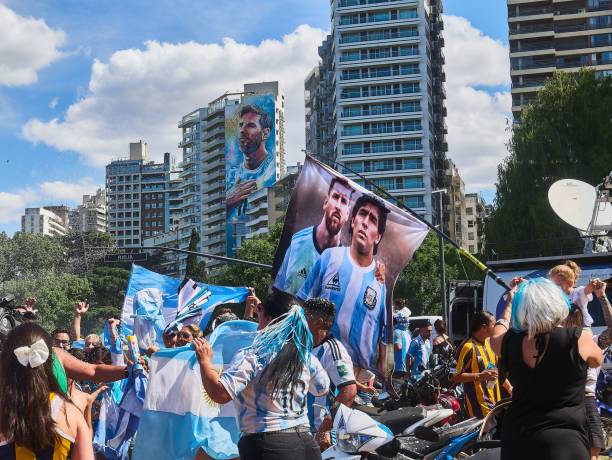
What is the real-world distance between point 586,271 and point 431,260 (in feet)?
153

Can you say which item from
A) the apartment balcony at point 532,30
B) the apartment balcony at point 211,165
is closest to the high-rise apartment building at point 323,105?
the apartment balcony at point 211,165

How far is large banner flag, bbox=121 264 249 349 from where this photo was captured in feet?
33.7

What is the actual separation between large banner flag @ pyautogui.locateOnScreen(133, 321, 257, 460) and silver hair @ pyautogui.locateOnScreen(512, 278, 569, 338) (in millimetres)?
3438

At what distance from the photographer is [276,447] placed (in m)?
4.91

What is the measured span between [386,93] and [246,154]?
38.7 meters

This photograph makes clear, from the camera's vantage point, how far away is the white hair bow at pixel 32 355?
3.79 m

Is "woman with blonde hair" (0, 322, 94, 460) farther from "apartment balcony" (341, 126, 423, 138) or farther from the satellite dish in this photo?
"apartment balcony" (341, 126, 423, 138)

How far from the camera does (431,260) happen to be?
59375 mm

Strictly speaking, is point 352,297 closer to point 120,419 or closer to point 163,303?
point 120,419

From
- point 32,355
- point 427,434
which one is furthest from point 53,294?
point 32,355

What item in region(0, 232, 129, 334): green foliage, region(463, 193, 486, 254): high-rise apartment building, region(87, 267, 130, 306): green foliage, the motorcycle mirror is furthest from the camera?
region(463, 193, 486, 254): high-rise apartment building

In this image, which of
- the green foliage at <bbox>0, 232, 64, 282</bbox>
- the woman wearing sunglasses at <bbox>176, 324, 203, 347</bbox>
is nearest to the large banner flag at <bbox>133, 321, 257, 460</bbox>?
the woman wearing sunglasses at <bbox>176, 324, 203, 347</bbox>

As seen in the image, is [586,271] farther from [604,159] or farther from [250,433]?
[604,159]

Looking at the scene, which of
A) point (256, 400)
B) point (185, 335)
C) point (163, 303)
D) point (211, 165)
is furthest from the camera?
point (211, 165)
